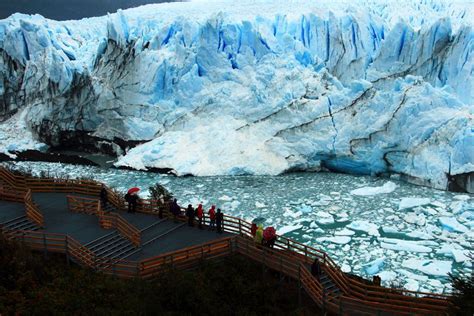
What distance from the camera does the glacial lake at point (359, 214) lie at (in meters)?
11.1

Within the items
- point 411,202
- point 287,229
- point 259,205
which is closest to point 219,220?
point 287,229

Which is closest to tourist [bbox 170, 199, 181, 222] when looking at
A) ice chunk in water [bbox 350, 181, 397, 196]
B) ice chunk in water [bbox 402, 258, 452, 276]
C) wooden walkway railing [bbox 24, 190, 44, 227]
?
wooden walkway railing [bbox 24, 190, 44, 227]

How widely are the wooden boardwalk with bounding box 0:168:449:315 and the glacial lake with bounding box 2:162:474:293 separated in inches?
78.5

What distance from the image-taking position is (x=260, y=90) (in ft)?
70.7

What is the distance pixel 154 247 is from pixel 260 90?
45.3 feet

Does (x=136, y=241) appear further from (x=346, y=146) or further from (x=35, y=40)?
(x=35, y=40)

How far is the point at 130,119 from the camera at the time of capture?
77.4ft

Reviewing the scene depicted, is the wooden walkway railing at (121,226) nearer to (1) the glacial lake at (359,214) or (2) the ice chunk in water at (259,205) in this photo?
(1) the glacial lake at (359,214)

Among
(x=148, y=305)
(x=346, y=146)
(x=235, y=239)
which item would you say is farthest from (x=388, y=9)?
(x=148, y=305)

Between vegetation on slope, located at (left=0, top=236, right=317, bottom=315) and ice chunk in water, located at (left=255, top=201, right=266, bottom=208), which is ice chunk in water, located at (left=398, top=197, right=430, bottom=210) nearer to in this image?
ice chunk in water, located at (left=255, top=201, right=266, bottom=208)

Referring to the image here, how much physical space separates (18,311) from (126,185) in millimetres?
12672

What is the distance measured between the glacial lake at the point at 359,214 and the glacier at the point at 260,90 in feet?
4.12

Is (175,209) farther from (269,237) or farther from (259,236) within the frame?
(269,237)

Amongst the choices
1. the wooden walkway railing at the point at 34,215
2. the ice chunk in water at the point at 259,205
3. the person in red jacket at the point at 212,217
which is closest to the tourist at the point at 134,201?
the wooden walkway railing at the point at 34,215
